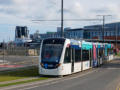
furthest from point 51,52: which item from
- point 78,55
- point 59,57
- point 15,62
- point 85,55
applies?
point 15,62

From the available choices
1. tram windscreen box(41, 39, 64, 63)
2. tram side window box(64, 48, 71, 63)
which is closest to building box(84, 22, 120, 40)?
tram side window box(64, 48, 71, 63)

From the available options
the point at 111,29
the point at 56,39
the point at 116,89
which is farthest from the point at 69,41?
the point at 111,29

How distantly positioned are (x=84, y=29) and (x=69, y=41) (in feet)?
320

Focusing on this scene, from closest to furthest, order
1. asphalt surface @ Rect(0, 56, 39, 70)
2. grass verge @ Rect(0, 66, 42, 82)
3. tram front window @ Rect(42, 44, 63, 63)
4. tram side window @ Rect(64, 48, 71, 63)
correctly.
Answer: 1. grass verge @ Rect(0, 66, 42, 82)
2. tram front window @ Rect(42, 44, 63, 63)
3. tram side window @ Rect(64, 48, 71, 63)
4. asphalt surface @ Rect(0, 56, 39, 70)

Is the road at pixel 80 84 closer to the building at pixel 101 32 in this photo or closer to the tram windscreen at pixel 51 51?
the tram windscreen at pixel 51 51

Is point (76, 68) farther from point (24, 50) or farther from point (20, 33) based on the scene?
point (20, 33)

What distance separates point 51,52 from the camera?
1998 cm

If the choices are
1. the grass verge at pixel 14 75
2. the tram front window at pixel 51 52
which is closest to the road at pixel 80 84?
the tram front window at pixel 51 52

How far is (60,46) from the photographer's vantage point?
2022cm

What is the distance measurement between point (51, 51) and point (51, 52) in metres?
0.08

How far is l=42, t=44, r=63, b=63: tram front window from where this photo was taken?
1967 cm

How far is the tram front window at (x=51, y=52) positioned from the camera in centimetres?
1967

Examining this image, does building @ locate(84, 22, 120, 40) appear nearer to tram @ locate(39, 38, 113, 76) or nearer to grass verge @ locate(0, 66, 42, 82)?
tram @ locate(39, 38, 113, 76)

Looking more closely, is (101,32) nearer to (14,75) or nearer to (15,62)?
(15,62)
